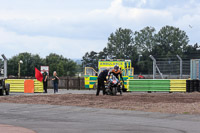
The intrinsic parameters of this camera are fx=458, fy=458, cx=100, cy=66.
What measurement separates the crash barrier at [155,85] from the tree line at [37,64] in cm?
6907

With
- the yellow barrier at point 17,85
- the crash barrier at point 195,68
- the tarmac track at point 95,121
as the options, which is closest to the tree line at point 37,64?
the yellow barrier at point 17,85

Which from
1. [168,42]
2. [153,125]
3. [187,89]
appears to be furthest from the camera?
[168,42]

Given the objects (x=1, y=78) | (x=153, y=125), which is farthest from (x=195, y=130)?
(x=1, y=78)

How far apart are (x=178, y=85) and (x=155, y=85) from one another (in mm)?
1592

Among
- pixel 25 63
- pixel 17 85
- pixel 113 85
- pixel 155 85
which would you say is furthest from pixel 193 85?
pixel 25 63

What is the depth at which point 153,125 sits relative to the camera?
1155 centimetres

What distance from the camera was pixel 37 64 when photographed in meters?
108

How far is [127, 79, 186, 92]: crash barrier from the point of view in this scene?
31.8 metres

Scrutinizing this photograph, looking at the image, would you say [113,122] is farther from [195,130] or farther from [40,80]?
[40,80]

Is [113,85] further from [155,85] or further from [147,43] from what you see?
[147,43]

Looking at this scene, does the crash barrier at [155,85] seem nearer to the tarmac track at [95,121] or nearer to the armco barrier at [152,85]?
the armco barrier at [152,85]

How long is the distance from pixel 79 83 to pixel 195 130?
32096 millimetres

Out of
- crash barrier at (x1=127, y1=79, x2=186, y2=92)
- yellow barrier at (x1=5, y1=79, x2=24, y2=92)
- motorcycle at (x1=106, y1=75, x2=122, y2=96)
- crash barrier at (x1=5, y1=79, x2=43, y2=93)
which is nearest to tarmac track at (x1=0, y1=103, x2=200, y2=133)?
motorcycle at (x1=106, y1=75, x2=122, y2=96)

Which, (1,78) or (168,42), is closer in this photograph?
(1,78)
